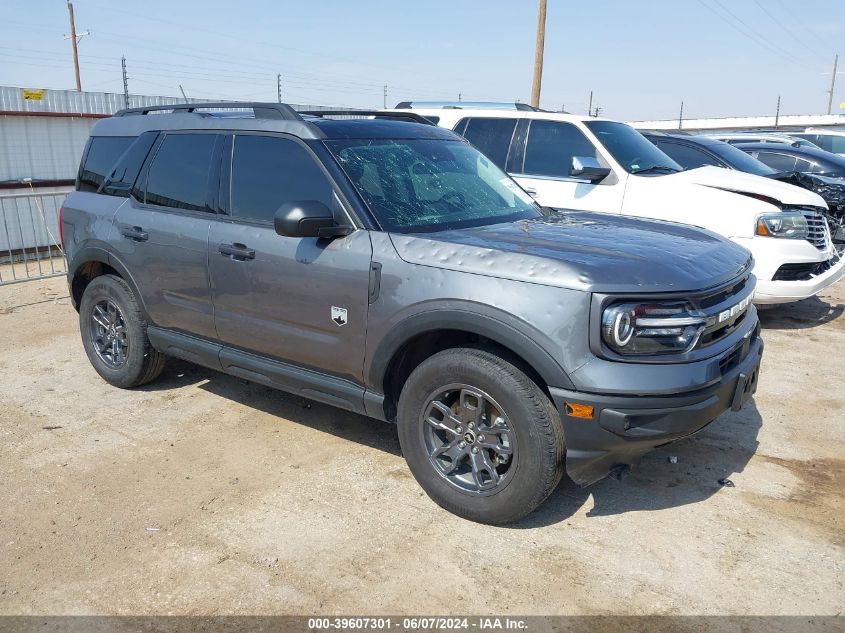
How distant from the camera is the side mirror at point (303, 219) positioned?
11.6ft

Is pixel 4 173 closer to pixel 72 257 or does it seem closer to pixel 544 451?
pixel 72 257

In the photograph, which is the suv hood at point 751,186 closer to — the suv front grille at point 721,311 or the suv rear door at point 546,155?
the suv rear door at point 546,155

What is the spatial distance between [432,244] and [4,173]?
11987 mm

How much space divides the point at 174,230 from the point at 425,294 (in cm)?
202

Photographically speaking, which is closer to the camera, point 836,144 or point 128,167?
point 128,167

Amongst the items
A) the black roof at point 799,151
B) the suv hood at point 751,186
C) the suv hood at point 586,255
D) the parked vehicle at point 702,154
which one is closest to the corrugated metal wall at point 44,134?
the parked vehicle at point 702,154

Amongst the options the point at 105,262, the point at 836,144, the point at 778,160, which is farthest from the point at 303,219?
the point at 836,144

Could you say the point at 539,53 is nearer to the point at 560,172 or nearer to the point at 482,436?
the point at 560,172

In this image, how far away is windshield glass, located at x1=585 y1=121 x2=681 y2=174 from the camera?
7410mm

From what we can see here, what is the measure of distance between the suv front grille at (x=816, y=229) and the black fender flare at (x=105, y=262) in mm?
6305

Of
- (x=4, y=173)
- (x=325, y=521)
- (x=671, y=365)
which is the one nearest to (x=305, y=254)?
(x=325, y=521)

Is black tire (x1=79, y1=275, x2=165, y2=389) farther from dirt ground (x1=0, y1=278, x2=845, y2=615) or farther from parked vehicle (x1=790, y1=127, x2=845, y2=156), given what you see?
parked vehicle (x1=790, y1=127, x2=845, y2=156)

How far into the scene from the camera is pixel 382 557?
322cm

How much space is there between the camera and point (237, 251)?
416 centimetres
